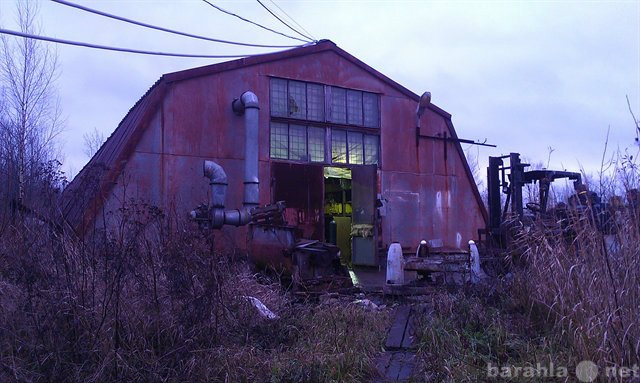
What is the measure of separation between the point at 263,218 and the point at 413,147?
6.40 metres

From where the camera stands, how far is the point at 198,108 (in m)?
14.3

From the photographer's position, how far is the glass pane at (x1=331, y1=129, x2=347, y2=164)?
53.6ft

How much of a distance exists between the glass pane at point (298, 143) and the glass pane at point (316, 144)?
160 mm

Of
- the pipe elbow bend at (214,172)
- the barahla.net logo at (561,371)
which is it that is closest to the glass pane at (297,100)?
the pipe elbow bend at (214,172)

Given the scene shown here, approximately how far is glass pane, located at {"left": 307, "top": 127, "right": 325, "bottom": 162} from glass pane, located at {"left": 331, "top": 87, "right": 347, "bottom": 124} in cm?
62

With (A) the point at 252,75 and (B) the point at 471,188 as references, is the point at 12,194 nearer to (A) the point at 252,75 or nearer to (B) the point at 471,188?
(A) the point at 252,75

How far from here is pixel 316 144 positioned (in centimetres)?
1609

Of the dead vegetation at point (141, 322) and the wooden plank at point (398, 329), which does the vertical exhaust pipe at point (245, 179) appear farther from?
the dead vegetation at point (141, 322)

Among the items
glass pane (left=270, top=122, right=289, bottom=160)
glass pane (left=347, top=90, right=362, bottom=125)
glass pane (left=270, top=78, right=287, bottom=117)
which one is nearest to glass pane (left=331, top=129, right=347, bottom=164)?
glass pane (left=347, top=90, right=362, bottom=125)

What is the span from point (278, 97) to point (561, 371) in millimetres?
11963

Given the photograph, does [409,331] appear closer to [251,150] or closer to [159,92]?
[251,150]

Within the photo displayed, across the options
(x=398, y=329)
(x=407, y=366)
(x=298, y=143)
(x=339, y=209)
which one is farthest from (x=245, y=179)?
(x=407, y=366)

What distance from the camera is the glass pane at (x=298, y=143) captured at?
15.7 meters

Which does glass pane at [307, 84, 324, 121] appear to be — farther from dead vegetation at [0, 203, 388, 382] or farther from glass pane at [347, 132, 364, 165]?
dead vegetation at [0, 203, 388, 382]
